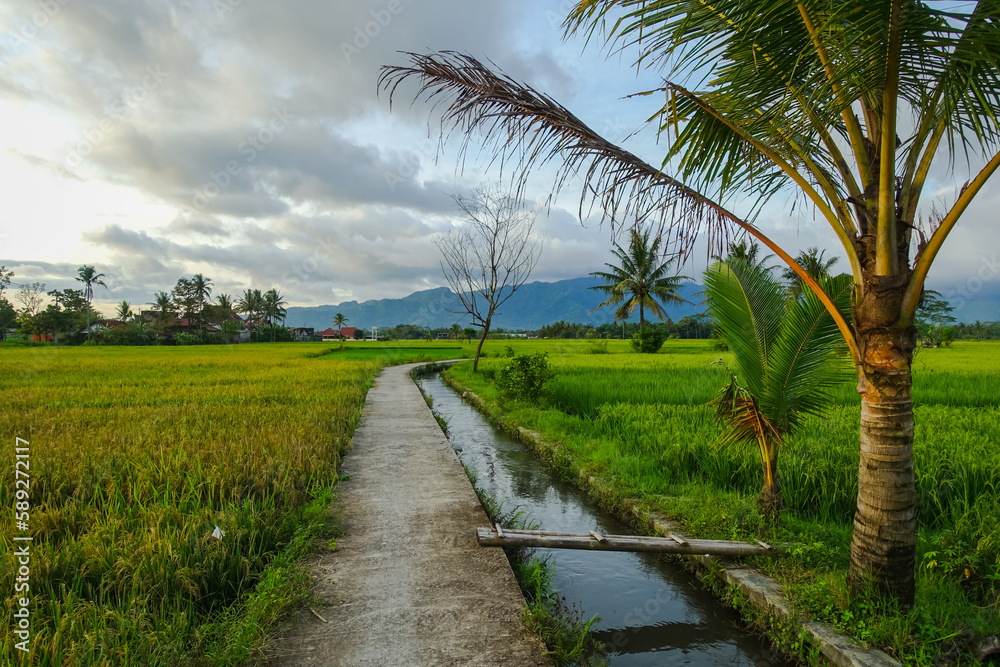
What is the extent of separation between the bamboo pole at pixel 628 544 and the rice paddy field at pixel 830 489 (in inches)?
6.7

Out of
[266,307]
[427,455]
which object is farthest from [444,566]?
[266,307]

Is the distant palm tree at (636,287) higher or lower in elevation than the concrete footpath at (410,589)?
higher

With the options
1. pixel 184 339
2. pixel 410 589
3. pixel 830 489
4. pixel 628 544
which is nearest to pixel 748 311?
pixel 830 489

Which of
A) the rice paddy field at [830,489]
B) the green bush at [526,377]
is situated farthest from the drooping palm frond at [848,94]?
the green bush at [526,377]

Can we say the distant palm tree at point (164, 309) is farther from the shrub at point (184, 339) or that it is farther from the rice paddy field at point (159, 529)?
the rice paddy field at point (159, 529)

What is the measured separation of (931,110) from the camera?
93.7 inches

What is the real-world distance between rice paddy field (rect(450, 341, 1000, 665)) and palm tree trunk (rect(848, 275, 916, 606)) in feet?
0.74

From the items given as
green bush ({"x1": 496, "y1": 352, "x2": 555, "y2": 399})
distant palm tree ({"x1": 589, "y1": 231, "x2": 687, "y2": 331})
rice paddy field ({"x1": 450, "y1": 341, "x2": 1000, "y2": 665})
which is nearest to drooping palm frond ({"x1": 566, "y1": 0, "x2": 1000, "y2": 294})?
rice paddy field ({"x1": 450, "y1": 341, "x2": 1000, "y2": 665})

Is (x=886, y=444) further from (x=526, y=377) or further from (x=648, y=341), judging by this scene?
(x=648, y=341)

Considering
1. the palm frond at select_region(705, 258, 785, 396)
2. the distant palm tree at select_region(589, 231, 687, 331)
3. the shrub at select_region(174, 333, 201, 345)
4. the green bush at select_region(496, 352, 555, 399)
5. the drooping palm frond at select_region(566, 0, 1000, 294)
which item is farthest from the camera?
the shrub at select_region(174, 333, 201, 345)

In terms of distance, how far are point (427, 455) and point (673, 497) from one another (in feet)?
9.08

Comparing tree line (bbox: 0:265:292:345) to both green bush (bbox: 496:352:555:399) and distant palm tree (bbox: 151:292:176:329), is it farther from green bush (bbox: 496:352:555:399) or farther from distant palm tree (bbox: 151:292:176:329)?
green bush (bbox: 496:352:555:399)

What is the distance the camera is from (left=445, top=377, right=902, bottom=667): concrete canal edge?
2311 millimetres

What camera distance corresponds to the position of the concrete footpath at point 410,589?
223cm
